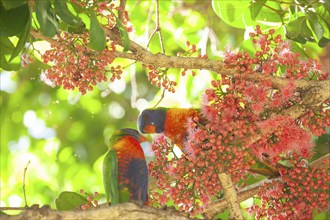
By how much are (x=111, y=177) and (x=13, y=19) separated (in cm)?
100

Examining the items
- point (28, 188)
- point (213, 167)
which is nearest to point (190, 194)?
point (213, 167)

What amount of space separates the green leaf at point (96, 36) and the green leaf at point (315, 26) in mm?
1099

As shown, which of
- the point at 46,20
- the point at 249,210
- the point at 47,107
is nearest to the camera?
the point at 46,20

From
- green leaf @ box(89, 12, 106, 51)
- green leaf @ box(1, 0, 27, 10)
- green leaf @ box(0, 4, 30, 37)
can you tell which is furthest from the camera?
green leaf @ box(89, 12, 106, 51)

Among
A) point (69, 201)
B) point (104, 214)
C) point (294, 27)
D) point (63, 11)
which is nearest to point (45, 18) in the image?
point (63, 11)

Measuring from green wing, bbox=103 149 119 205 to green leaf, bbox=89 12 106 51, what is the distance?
720 mm

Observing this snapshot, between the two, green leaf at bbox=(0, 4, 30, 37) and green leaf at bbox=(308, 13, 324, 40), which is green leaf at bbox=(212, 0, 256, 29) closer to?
green leaf at bbox=(308, 13, 324, 40)

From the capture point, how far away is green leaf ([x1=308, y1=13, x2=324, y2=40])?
2970 millimetres

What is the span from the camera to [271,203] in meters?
3.07

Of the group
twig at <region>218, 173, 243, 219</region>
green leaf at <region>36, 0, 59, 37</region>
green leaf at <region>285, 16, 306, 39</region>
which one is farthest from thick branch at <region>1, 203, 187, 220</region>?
green leaf at <region>285, 16, 306, 39</region>

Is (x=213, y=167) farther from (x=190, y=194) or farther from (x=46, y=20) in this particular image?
(x=46, y=20)

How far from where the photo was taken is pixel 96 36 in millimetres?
2568

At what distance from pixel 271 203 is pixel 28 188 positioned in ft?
11.0

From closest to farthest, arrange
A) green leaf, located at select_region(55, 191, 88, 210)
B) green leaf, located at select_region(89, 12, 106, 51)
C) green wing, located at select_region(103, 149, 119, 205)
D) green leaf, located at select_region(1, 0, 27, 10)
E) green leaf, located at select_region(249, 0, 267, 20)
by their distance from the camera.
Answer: green leaf, located at select_region(1, 0, 27, 10), green leaf, located at select_region(89, 12, 106, 51), green wing, located at select_region(103, 149, 119, 205), green leaf, located at select_region(55, 191, 88, 210), green leaf, located at select_region(249, 0, 267, 20)
